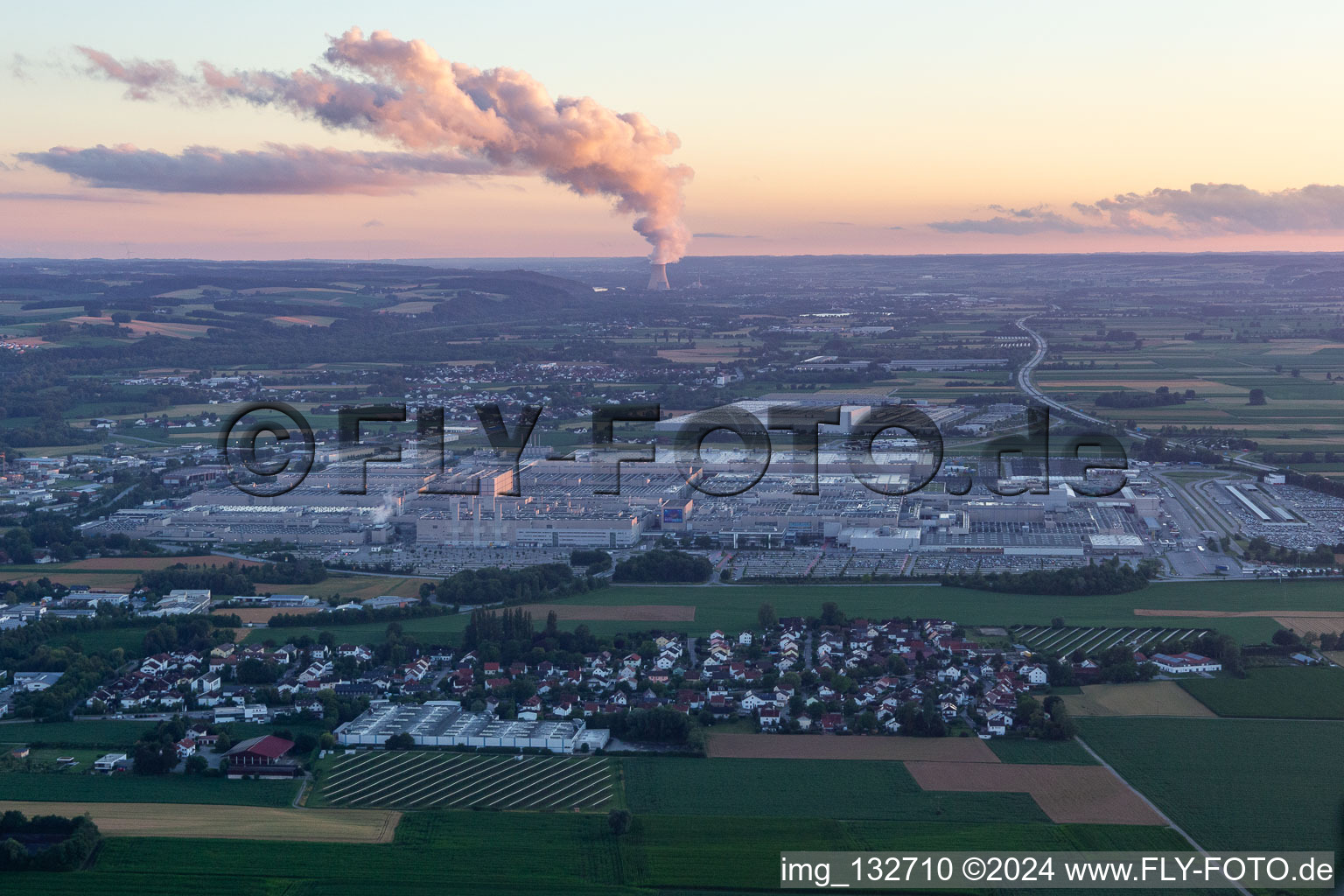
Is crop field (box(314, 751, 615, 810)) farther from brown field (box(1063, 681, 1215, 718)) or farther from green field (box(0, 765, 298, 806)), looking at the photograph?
brown field (box(1063, 681, 1215, 718))

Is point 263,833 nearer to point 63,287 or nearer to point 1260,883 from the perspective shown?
point 1260,883

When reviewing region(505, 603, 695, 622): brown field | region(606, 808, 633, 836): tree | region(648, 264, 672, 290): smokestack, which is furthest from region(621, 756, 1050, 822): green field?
region(648, 264, 672, 290): smokestack

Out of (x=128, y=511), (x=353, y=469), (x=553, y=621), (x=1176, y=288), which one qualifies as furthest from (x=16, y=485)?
(x=1176, y=288)

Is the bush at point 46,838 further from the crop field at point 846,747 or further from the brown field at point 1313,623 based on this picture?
the brown field at point 1313,623

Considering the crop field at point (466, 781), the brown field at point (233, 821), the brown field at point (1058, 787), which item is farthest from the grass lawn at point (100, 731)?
the brown field at point (1058, 787)

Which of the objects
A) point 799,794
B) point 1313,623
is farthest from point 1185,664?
point 799,794
